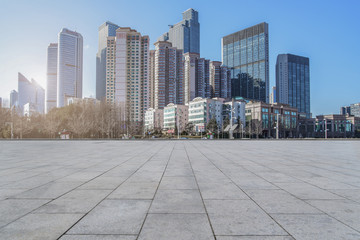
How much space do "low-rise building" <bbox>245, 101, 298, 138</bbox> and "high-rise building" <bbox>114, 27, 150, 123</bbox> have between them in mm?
59091

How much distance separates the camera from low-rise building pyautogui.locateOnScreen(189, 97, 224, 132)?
104 m

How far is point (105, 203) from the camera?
13.5 ft

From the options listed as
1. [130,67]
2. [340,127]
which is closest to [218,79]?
[130,67]

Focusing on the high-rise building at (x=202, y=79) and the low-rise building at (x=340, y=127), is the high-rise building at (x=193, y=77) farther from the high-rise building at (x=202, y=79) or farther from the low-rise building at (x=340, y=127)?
the low-rise building at (x=340, y=127)

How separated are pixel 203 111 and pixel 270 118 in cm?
3466

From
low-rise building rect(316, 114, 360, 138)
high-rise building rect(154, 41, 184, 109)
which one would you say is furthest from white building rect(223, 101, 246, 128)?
low-rise building rect(316, 114, 360, 138)

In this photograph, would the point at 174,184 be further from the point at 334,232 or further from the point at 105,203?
the point at 334,232

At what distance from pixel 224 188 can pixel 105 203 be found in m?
2.54

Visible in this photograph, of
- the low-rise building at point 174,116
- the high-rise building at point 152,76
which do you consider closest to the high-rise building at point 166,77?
the high-rise building at point 152,76

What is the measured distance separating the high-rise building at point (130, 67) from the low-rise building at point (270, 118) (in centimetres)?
5909

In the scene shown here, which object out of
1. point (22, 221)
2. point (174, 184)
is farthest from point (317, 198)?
point (22, 221)

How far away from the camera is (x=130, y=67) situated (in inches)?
5310

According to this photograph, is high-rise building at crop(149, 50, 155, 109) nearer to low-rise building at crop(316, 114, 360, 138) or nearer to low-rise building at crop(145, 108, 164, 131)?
low-rise building at crop(145, 108, 164, 131)

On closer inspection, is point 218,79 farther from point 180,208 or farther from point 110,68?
point 180,208
